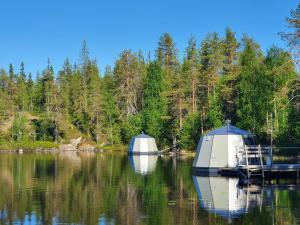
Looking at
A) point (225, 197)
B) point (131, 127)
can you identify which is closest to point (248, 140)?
point (225, 197)

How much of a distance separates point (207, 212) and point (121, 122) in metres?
93.7

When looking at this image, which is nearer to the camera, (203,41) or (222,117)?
(222,117)

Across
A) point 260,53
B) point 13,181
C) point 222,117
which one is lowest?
point 13,181

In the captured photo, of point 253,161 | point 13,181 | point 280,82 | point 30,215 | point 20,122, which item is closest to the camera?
point 30,215

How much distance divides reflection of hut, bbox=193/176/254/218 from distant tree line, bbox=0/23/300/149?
27781 mm

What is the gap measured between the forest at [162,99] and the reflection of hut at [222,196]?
27.4 metres

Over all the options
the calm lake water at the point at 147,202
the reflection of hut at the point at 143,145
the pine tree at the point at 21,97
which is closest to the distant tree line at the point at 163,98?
the pine tree at the point at 21,97

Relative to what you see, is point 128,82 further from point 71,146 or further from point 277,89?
point 277,89

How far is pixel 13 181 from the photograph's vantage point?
3522 centimetres

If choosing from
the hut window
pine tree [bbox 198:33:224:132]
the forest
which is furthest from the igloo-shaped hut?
pine tree [bbox 198:33:224:132]

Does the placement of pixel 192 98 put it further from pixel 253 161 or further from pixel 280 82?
pixel 253 161

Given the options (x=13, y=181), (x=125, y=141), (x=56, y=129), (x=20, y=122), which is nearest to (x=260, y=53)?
(x=125, y=141)

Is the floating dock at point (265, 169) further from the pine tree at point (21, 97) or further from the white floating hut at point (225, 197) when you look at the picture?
the pine tree at point (21, 97)

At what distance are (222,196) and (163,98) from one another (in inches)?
3088
